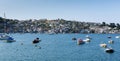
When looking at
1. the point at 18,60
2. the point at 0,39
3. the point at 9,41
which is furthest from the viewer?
the point at 0,39

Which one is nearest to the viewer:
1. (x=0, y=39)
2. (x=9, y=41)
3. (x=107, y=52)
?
(x=107, y=52)

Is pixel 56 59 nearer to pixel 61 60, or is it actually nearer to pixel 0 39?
Result: pixel 61 60

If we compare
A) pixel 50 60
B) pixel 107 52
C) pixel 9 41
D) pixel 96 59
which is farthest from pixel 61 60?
pixel 9 41

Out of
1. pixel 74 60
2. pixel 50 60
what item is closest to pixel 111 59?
pixel 74 60

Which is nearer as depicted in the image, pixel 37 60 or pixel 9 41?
pixel 37 60

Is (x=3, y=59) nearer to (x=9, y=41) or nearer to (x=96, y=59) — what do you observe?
(x=96, y=59)

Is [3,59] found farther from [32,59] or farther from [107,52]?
[107,52]

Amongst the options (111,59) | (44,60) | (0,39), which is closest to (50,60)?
(44,60)

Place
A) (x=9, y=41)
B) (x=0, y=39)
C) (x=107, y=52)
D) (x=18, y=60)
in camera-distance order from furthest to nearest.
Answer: (x=0, y=39) → (x=9, y=41) → (x=107, y=52) → (x=18, y=60)

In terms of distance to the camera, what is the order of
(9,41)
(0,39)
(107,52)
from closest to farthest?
(107,52) < (9,41) < (0,39)
